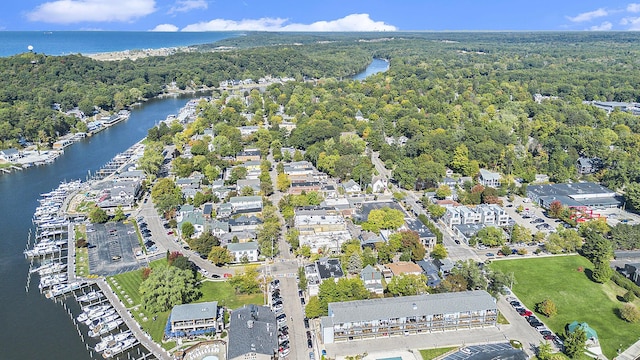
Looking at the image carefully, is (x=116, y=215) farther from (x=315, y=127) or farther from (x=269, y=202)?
(x=315, y=127)

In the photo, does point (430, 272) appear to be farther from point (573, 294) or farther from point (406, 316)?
point (573, 294)

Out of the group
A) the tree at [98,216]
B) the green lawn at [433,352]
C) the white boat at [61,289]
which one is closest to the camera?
the green lawn at [433,352]

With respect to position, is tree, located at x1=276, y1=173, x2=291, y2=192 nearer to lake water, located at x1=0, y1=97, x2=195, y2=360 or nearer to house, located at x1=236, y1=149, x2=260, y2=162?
house, located at x1=236, y1=149, x2=260, y2=162

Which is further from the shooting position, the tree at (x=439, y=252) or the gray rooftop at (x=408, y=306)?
the tree at (x=439, y=252)

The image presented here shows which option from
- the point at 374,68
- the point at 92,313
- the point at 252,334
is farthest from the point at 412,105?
the point at 374,68

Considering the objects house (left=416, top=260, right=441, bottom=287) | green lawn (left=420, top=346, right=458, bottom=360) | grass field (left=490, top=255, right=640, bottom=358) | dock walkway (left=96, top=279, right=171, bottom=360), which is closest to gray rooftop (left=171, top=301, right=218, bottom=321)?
dock walkway (left=96, top=279, right=171, bottom=360)

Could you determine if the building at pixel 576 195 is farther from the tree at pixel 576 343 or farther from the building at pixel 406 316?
the building at pixel 406 316

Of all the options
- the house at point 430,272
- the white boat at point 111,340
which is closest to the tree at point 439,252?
the house at point 430,272
